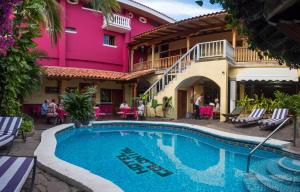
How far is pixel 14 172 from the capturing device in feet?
14.3

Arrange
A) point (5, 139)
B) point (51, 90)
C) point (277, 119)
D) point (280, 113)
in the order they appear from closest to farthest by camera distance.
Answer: point (5, 139)
point (277, 119)
point (280, 113)
point (51, 90)

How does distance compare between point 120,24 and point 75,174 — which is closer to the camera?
point 75,174

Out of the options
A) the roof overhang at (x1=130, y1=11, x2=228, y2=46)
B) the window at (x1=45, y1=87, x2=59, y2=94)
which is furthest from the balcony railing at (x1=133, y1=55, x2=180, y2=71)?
the window at (x1=45, y1=87, x2=59, y2=94)

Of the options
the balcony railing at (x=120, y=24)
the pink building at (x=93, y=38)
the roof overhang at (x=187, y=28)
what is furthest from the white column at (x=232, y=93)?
the balcony railing at (x=120, y=24)

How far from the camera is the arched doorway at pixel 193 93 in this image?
2066cm

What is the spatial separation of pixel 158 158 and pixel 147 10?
19752 millimetres

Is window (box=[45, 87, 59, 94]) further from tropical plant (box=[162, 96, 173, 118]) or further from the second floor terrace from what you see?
tropical plant (box=[162, 96, 173, 118])

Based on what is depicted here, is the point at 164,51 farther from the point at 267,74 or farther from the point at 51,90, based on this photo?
the point at 267,74

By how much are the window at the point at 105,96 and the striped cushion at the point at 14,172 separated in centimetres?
1994

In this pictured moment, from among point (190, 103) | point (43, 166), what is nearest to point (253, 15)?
point (43, 166)

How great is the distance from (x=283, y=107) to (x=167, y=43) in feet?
43.2

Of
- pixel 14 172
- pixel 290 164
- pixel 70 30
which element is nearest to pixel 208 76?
pixel 70 30

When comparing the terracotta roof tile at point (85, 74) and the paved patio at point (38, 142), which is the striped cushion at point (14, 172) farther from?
the terracotta roof tile at point (85, 74)

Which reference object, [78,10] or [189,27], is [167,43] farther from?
[78,10]
